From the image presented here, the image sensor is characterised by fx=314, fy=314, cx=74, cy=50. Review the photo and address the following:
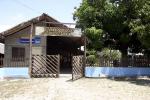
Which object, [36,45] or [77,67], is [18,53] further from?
[77,67]

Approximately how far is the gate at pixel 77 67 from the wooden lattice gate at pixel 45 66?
5.57 ft

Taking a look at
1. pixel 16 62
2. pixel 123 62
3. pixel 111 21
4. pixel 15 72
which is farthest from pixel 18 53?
pixel 123 62

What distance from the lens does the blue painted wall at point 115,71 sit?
23.9 metres

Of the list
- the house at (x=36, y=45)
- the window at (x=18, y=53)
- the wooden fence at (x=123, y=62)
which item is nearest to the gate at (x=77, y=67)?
the house at (x=36, y=45)

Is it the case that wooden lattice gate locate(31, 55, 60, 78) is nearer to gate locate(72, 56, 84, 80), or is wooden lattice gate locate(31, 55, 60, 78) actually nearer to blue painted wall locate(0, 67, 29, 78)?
blue painted wall locate(0, 67, 29, 78)

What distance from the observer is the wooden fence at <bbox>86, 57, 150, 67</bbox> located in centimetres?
2417

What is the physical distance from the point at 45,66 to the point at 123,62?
6059mm

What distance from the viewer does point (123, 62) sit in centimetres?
2448

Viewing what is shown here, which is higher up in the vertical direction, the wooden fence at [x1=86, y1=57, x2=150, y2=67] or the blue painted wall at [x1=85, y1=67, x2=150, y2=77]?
the wooden fence at [x1=86, y1=57, x2=150, y2=67]

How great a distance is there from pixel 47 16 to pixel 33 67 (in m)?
4.30

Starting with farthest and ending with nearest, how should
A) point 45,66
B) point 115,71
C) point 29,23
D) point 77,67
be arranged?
point 29,23 < point 115,71 < point 45,66 < point 77,67

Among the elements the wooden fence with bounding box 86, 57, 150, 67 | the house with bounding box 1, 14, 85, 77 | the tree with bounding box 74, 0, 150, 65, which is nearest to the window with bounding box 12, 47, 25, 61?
the house with bounding box 1, 14, 85, 77

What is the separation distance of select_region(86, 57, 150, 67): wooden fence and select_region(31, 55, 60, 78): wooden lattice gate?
98.6 inches

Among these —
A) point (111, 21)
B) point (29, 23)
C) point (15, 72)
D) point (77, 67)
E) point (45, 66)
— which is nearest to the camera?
point (77, 67)
